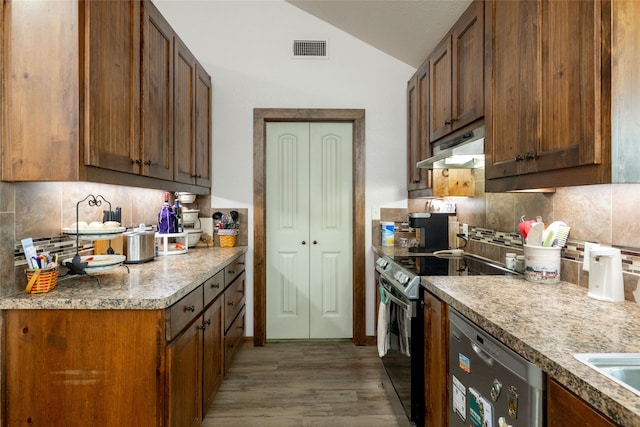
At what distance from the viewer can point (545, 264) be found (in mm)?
1630

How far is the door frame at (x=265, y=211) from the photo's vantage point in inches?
128

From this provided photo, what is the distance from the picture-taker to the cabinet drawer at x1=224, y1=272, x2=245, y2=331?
2.47 metres

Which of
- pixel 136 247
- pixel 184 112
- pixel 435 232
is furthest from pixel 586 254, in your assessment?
pixel 184 112

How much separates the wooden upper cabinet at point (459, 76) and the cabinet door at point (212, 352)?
1876 millimetres

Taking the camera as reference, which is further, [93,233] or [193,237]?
[193,237]

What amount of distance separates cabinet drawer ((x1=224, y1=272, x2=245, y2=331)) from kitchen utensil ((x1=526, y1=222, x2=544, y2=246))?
6.16ft

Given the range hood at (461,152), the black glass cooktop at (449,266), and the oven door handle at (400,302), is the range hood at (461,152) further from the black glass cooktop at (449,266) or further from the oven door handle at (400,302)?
the oven door handle at (400,302)

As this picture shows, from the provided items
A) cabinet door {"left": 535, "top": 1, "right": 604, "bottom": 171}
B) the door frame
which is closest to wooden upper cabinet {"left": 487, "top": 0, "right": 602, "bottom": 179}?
cabinet door {"left": 535, "top": 1, "right": 604, "bottom": 171}

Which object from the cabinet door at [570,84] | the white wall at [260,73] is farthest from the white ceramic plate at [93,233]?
the cabinet door at [570,84]

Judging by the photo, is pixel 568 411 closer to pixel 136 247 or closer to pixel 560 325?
pixel 560 325

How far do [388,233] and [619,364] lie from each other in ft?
7.78

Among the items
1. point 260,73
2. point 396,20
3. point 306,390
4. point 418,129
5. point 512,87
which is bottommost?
point 306,390

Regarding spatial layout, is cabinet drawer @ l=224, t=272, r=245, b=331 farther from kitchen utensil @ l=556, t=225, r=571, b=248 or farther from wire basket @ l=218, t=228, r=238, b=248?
kitchen utensil @ l=556, t=225, r=571, b=248

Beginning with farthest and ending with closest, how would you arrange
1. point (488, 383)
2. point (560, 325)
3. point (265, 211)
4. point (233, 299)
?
point (265, 211) < point (233, 299) < point (488, 383) < point (560, 325)
